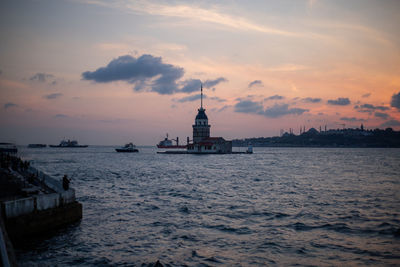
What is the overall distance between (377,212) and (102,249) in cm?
1947

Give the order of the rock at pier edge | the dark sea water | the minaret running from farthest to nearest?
the minaret
the rock at pier edge
the dark sea water

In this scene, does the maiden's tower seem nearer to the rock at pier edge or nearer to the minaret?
the minaret

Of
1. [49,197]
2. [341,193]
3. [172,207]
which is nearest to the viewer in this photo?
[49,197]

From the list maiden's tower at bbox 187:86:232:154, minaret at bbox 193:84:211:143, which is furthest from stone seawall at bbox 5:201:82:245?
minaret at bbox 193:84:211:143

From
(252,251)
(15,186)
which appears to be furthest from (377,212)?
(15,186)

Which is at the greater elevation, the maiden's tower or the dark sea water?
the maiden's tower

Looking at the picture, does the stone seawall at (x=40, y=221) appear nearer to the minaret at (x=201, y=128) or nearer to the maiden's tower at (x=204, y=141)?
the maiden's tower at (x=204, y=141)

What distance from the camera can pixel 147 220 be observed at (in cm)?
2030

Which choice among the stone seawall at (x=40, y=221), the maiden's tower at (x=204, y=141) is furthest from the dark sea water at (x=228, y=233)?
the maiden's tower at (x=204, y=141)

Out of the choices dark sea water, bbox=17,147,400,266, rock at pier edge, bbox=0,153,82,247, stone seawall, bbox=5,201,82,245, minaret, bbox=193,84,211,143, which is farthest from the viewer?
minaret, bbox=193,84,211,143

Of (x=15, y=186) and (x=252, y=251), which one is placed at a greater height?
(x=15, y=186)

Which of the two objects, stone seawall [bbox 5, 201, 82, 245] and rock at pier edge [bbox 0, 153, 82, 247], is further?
stone seawall [bbox 5, 201, 82, 245]

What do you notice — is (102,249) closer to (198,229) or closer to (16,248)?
(16,248)

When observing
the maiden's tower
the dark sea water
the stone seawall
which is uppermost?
the maiden's tower
